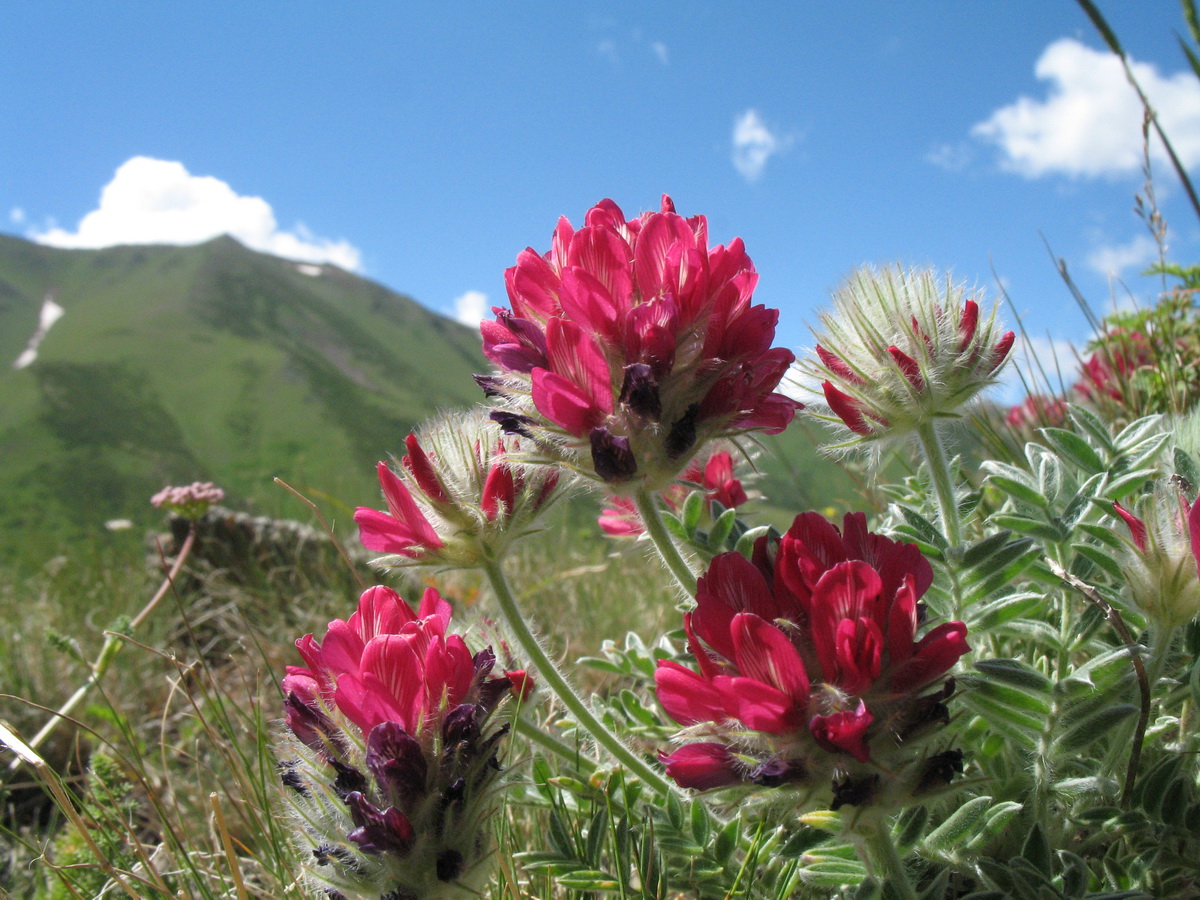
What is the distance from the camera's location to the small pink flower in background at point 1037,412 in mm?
3010

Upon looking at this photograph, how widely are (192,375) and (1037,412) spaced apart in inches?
3300

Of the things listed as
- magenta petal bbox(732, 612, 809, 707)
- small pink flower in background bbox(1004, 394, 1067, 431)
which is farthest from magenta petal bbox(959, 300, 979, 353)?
small pink flower in background bbox(1004, 394, 1067, 431)

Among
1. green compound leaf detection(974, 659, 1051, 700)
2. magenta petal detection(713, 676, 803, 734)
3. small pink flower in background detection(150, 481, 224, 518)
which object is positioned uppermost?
small pink flower in background detection(150, 481, 224, 518)

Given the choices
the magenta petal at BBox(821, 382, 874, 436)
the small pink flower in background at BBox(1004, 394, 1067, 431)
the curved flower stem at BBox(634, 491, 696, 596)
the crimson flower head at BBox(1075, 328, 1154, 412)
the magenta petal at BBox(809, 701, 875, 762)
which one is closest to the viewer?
the magenta petal at BBox(809, 701, 875, 762)

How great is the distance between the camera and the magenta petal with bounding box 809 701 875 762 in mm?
1053

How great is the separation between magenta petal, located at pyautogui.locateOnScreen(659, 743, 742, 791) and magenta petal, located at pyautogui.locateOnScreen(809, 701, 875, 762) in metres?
0.16

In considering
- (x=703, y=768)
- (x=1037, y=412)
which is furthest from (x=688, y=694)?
(x=1037, y=412)

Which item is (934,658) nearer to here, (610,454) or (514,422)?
(610,454)

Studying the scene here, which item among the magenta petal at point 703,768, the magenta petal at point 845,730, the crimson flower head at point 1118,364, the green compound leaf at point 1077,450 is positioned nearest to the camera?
the magenta petal at point 845,730

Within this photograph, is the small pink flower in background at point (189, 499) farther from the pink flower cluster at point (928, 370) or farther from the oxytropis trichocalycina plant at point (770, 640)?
the pink flower cluster at point (928, 370)

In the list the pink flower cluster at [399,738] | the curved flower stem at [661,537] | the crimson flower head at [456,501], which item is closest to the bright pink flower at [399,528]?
the crimson flower head at [456,501]

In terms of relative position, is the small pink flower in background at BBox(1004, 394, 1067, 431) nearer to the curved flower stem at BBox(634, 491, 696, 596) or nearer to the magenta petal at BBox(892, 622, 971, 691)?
the curved flower stem at BBox(634, 491, 696, 596)

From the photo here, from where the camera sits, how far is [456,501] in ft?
5.75

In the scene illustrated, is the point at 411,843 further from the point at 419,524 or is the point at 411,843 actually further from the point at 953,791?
the point at 953,791
